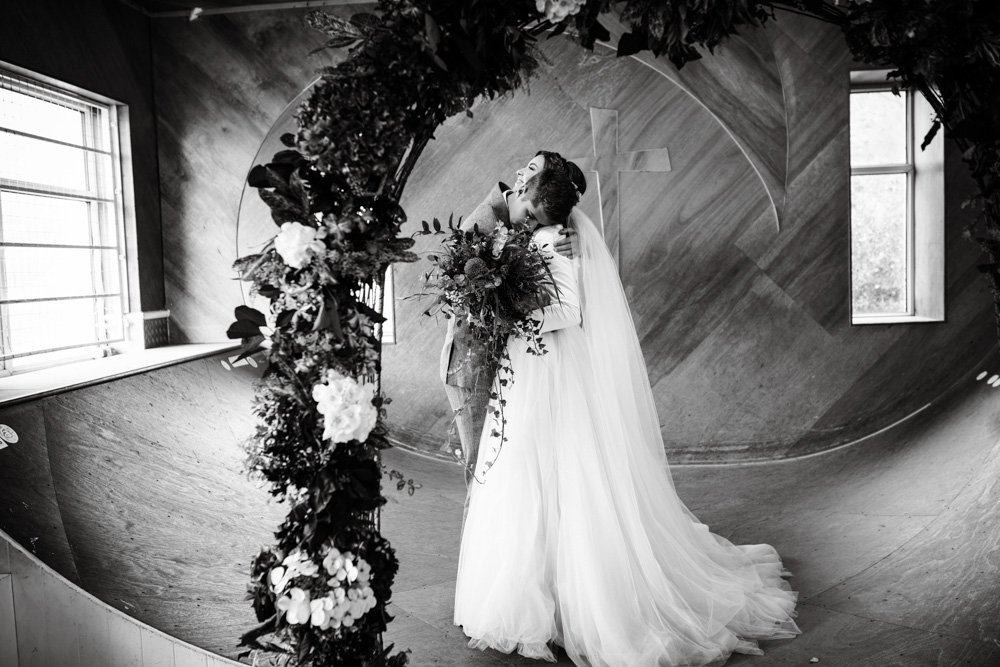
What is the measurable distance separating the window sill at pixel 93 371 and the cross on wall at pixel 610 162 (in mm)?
3017

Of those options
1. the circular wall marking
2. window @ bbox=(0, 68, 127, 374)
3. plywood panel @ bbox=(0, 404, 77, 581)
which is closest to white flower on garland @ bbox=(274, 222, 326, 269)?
plywood panel @ bbox=(0, 404, 77, 581)

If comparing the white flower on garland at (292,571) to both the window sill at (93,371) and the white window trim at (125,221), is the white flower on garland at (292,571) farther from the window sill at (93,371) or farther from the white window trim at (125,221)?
the white window trim at (125,221)

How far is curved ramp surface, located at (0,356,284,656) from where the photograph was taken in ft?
9.59

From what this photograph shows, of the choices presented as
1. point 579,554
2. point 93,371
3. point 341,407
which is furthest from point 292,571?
point 93,371

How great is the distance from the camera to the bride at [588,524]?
279 centimetres

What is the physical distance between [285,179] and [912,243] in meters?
5.59

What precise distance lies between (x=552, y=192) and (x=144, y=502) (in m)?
2.41

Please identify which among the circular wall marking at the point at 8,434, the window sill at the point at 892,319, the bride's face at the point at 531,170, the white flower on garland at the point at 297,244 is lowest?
the circular wall marking at the point at 8,434

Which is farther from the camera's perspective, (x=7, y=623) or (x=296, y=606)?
(x=7, y=623)

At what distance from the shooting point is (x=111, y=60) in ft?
17.1

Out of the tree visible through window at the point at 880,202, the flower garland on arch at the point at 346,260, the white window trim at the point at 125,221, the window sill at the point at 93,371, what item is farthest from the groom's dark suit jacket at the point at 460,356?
the tree visible through window at the point at 880,202

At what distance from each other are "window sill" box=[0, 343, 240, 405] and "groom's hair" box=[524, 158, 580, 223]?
261 centimetres

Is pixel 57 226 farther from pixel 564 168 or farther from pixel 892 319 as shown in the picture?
pixel 892 319

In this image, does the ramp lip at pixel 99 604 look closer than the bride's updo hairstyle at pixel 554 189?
Yes
